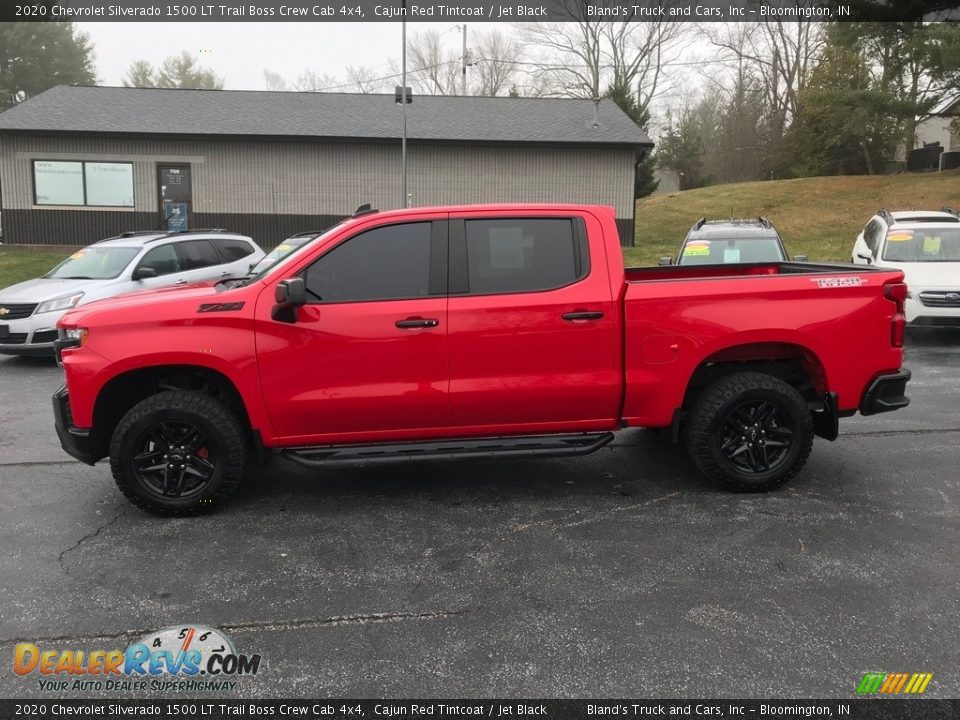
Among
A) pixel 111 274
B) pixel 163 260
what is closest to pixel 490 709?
pixel 111 274

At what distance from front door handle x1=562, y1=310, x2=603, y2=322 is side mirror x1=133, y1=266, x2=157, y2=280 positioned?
7.73 metres

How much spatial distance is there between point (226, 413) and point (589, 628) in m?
2.60

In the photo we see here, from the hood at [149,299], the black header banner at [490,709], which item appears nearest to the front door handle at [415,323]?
the hood at [149,299]

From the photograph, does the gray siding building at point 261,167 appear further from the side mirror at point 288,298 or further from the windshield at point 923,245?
the side mirror at point 288,298

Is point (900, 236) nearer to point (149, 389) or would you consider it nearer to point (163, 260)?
point (163, 260)

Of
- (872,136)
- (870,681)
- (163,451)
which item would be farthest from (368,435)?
(872,136)

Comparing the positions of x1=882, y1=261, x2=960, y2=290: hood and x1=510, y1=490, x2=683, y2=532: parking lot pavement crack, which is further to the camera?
x1=882, y1=261, x2=960, y2=290: hood

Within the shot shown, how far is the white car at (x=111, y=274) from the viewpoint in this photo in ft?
33.3

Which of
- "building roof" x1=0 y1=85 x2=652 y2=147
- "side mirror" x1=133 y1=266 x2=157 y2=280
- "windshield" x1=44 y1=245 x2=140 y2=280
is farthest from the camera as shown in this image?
"building roof" x1=0 y1=85 x2=652 y2=147

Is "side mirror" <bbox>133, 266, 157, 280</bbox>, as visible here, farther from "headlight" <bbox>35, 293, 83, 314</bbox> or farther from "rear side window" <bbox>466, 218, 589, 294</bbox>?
"rear side window" <bbox>466, 218, 589, 294</bbox>

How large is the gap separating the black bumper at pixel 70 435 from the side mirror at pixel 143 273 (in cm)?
617

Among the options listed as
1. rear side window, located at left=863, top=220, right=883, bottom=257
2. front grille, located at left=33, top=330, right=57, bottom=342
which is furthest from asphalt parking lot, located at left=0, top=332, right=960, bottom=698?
rear side window, located at left=863, top=220, right=883, bottom=257

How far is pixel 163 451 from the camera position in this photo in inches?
192

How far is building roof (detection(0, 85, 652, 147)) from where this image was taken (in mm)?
24406
